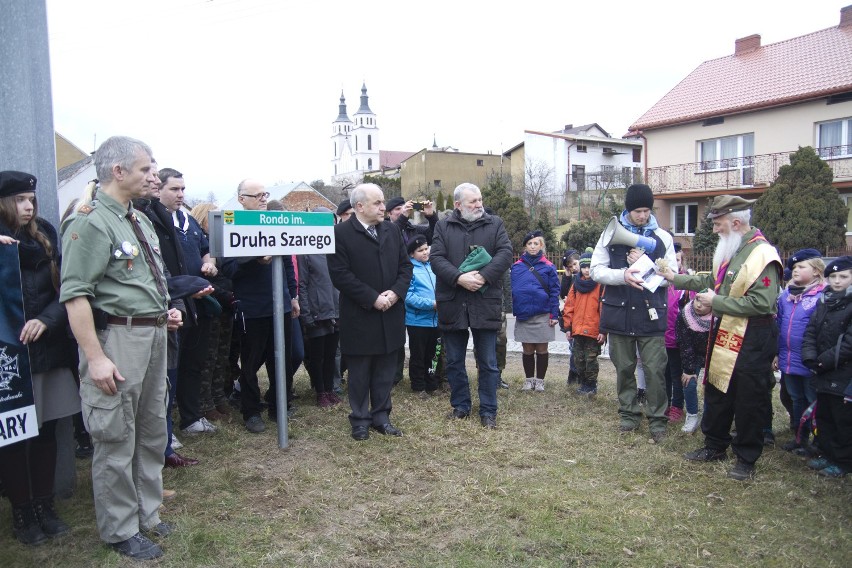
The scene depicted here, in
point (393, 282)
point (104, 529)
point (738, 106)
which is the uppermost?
point (738, 106)

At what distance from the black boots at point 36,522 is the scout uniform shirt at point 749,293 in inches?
183

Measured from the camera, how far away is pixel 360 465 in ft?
15.9

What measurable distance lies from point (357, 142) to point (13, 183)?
14291 cm

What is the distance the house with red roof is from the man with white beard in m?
23.8

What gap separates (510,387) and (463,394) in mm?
1825

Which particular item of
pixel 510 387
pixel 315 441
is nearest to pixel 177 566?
pixel 315 441

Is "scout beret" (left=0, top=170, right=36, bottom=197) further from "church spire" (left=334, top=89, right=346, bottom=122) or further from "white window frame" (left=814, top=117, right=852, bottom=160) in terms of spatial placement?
"church spire" (left=334, top=89, right=346, bottom=122)

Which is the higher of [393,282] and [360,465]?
[393,282]

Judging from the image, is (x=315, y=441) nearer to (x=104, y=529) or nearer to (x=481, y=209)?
(x=104, y=529)

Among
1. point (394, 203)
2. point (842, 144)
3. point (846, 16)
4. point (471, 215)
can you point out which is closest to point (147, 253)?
point (471, 215)

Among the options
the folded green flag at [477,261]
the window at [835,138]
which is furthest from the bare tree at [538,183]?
the folded green flag at [477,261]

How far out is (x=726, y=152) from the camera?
28.8 m

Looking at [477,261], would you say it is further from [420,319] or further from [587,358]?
[587,358]

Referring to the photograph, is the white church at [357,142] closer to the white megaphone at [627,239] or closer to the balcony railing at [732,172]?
the balcony railing at [732,172]
